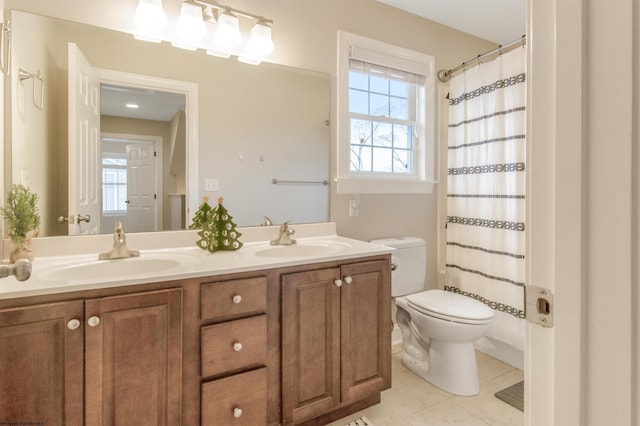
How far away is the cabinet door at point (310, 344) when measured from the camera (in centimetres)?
148

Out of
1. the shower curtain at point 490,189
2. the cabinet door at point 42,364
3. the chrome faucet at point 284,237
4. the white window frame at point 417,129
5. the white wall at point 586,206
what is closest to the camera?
the white wall at point 586,206

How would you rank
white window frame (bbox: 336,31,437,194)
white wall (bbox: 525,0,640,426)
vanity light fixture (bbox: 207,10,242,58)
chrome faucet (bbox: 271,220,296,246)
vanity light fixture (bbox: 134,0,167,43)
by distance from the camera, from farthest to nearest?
white window frame (bbox: 336,31,437,194) → chrome faucet (bbox: 271,220,296,246) → vanity light fixture (bbox: 207,10,242,58) → vanity light fixture (bbox: 134,0,167,43) → white wall (bbox: 525,0,640,426)

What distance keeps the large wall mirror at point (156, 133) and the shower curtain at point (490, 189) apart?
1.02 metres

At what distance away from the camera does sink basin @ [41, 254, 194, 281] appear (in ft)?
4.49

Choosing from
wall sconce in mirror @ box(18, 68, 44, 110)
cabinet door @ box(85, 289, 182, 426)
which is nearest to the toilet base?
cabinet door @ box(85, 289, 182, 426)

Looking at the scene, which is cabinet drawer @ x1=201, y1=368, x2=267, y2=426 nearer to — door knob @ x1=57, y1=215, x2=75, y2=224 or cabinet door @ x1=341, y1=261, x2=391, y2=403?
cabinet door @ x1=341, y1=261, x2=391, y2=403

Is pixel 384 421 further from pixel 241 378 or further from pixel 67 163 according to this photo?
pixel 67 163

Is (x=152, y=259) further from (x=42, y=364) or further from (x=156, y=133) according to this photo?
(x=156, y=133)

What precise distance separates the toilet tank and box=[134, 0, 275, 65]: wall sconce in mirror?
1.42 metres

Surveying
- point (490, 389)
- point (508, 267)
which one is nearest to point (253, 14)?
point (508, 267)

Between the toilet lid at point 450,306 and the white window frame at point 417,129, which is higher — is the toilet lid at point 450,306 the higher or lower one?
the lower one

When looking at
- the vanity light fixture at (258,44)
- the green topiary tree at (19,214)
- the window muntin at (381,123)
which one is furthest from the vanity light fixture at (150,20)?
the window muntin at (381,123)

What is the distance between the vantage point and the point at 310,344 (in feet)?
5.02

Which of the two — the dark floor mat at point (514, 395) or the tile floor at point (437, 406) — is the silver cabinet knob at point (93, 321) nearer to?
the tile floor at point (437, 406)
